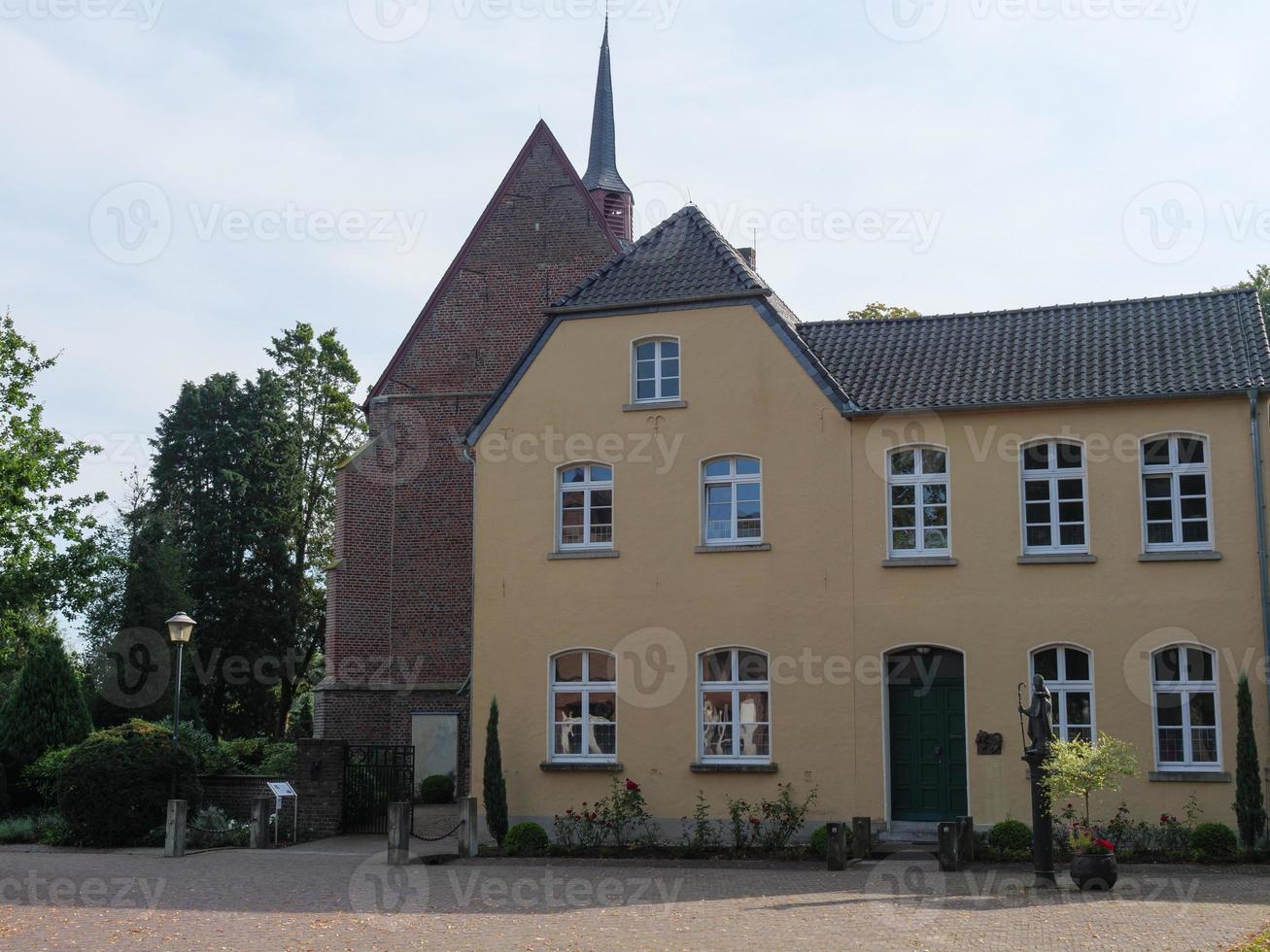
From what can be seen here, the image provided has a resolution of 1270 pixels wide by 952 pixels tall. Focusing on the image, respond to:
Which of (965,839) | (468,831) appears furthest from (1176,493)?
(468,831)

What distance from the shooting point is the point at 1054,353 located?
20938 mm

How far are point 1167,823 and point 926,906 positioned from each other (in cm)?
604

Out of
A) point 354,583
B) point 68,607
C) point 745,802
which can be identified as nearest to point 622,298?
point 745,802

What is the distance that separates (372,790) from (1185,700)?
43.1 feet

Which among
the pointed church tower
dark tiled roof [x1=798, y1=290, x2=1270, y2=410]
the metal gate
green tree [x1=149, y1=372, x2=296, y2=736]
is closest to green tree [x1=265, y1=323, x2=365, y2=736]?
green tree [x1=149, y1=372, x2=296, y2=736]

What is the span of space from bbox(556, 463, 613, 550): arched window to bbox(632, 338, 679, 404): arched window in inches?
54.8

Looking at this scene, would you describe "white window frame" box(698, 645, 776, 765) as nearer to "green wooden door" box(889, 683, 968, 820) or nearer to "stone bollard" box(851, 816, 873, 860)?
"green wooden door" box(889, 683, 968, 820)

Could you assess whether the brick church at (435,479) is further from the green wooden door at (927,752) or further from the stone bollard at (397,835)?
the green wooden door at (927,752)

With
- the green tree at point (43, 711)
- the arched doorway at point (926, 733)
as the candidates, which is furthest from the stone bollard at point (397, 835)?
the green tree at point (43, 711)

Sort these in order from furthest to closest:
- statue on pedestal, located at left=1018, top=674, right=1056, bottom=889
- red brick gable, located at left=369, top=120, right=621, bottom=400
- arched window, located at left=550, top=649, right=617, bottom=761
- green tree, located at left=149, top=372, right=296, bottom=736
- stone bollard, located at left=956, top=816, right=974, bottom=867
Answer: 1. green tree, located at left=149, top=372, right=296, bottom=736
2. red brick gable, located at left=369, top=120, right=621, bottom=400
3. arched window, located at left=550, top=649, right=617, bottom=761
4. stone bollard, located at left=956, top=816, right=974, bottom=867
5. statue on pedestal, located at left=1018, top=674, right=1056, bottom=889

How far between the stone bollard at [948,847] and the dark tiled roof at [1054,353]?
6.42 meters

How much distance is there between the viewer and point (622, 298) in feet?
72.8

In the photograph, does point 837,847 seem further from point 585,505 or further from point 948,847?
point 585,505

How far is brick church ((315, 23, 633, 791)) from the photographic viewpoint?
1139 inches
